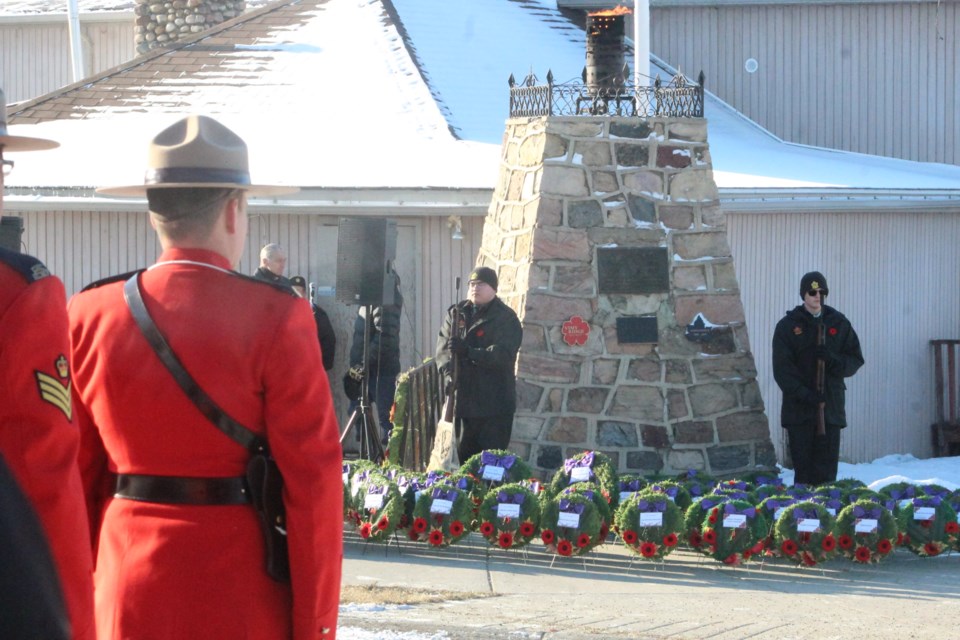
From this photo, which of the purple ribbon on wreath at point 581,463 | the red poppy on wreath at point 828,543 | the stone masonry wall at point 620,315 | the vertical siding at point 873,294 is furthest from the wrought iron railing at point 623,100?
the red poppy on wreath at point 828,543

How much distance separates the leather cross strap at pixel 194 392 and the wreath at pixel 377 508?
4.90m

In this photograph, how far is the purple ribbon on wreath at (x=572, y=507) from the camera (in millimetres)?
7984

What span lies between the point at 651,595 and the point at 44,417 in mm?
5135

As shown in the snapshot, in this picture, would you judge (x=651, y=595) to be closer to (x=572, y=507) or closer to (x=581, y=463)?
(x=572, y=507)

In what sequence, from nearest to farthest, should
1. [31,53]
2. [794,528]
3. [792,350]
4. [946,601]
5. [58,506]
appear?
[58,506] → [946,601] → [794,528] → [792,350] → [31,53]

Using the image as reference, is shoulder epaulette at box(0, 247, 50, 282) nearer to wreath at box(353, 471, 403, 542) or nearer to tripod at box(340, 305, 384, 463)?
wreath at box(353, 471, 403, 542)

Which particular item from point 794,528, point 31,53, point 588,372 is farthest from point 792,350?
point 31,53

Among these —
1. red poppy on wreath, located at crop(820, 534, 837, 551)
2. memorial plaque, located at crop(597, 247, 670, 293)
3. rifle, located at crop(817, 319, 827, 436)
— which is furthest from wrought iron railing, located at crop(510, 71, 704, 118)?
red poppy on wreath, located at crop(820, 534, 837, 551)

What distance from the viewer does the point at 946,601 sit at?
7.21 metres

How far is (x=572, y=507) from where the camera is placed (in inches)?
315

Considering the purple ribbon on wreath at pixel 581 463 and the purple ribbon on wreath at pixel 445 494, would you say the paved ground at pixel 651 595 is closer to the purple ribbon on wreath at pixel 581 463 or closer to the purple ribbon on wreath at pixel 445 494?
the purple ribbon on wreath at pixel 445 494

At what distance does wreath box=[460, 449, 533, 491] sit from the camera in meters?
8.66

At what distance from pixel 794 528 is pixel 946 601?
3.12 feet

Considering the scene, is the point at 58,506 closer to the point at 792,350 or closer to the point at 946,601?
the point at 946,601
